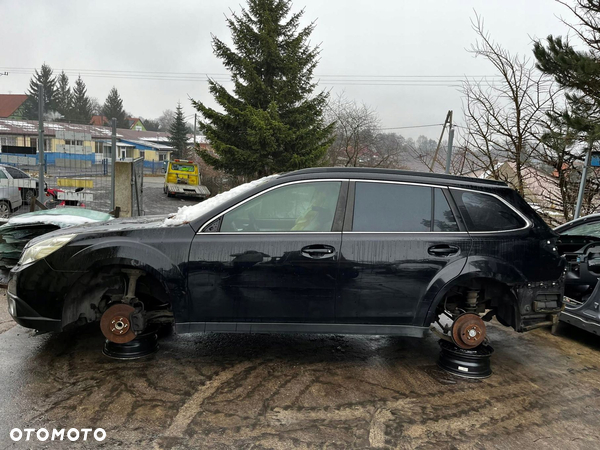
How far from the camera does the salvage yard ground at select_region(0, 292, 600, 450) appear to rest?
3010 mm

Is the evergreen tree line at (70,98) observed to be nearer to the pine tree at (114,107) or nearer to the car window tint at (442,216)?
the pine tree at (114,107)

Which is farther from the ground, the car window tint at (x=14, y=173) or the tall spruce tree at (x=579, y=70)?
the tall spruce tree at (x=579, y=70)

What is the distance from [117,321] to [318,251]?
1842 millimetres

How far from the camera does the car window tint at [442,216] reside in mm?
3920

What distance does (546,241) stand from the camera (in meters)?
4.04

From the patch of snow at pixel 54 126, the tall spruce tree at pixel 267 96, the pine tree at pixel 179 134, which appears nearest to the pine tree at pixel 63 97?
the pine tree at pixel 179 134

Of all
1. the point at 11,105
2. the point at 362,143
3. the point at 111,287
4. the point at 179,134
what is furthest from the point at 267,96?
the point at 11,105

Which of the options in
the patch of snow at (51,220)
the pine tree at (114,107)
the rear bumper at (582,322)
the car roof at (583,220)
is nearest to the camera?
the rear bumper at (582,322)

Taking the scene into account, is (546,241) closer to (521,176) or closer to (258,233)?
(258,233)

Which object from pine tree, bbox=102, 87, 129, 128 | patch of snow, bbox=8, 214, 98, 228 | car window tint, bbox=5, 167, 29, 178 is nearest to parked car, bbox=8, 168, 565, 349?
patch of snow, bbox=8, 214, 98, 228

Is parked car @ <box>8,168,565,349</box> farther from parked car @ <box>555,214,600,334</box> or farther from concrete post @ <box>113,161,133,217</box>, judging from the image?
concrete post @ <box>113,161,133,217</box>

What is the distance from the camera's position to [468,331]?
4.00 meters

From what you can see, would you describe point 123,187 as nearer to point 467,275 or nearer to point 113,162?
point 113,162

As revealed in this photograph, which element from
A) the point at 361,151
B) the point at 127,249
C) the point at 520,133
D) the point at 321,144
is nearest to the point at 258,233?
the point at 127,249
